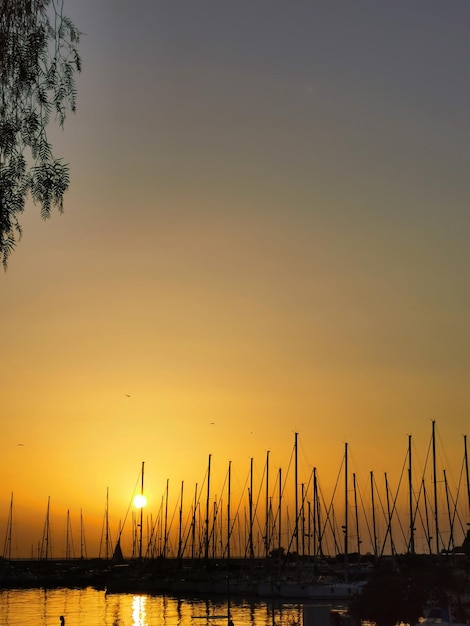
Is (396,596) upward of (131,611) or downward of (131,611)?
upward

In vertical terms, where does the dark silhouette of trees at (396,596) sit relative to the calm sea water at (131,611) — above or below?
above

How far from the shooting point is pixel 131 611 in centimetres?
8300

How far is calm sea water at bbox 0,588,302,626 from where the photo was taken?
68.5 meters

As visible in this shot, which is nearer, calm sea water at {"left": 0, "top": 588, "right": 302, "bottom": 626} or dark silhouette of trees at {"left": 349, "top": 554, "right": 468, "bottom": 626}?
dark silhouette of trees at {"left": 349, "top": 554, "right": 468, "bottom": 626}

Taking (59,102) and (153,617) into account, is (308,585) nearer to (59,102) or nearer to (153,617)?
(153,617)

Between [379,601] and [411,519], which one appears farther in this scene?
[411,519]

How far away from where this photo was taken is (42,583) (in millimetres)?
125062

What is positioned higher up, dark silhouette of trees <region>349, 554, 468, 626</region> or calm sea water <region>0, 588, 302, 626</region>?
dark silhouette of trees <region>349, 554, 468, 626</region>

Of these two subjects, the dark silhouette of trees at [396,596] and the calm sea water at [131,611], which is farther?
the calm sea water at [131,611]

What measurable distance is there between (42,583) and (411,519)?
226ft

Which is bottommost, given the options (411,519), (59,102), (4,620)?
(4,620)

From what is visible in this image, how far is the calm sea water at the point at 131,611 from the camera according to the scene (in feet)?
225

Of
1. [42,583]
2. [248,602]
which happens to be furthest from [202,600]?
[42,583]

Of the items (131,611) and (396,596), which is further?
(131,611)
